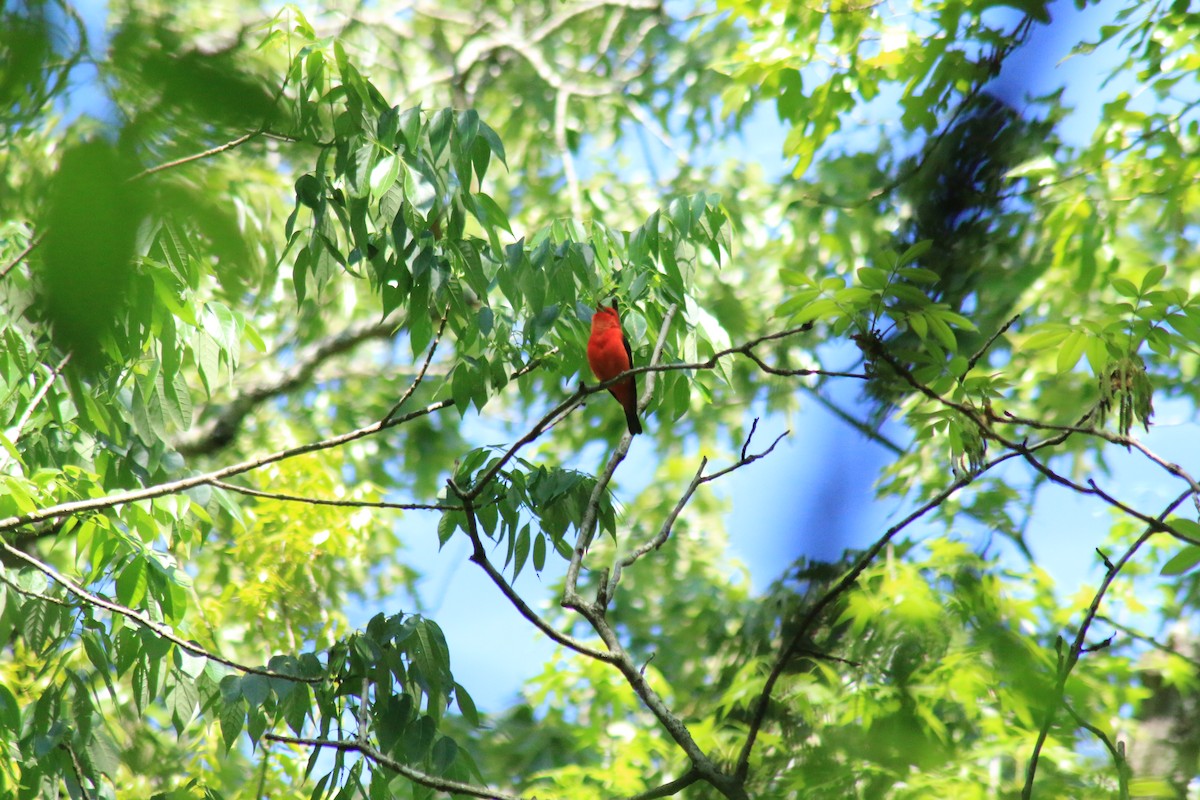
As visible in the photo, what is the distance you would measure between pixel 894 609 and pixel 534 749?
155 inches

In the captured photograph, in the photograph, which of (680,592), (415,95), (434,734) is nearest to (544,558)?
(434,734)

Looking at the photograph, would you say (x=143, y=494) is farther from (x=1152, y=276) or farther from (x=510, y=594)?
(x=1152, y=276)

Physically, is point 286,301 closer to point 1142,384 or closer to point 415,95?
point 415,95

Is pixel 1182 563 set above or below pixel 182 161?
above

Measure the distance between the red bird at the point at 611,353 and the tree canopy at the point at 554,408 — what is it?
0.25m

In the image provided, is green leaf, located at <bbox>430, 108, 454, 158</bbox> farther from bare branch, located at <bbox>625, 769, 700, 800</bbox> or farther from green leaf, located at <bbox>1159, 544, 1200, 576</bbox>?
green leaf, located at <bbox>1159, 544, 1200, 576</bbox>

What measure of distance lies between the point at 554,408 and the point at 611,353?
0.88 metres

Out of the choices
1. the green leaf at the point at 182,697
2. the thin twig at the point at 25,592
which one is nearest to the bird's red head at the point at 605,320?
the green leaf at the point at 182,697

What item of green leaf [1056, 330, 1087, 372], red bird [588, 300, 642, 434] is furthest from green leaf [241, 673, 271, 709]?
green leaf [1056, 330, 1087, 372]

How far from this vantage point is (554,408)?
286 centimetres

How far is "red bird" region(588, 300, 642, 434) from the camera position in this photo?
143 inches

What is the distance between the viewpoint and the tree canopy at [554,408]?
0.51 meters

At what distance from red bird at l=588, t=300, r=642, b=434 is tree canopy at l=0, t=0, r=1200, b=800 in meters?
0.25

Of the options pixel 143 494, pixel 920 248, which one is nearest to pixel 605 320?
pixel 143 494
